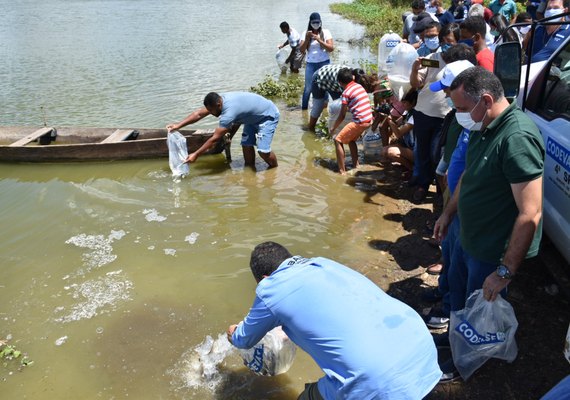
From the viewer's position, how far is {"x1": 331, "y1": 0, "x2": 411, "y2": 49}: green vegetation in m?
23.1

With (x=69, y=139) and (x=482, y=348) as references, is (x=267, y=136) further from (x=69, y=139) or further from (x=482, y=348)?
(x=482, y=348)

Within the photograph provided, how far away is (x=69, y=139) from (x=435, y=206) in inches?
282

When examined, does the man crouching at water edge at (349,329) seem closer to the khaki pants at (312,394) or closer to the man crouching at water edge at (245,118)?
the khaki pants at (312,394)

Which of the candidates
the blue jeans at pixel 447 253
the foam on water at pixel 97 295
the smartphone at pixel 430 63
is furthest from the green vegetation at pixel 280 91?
the blue jeans at pixel 447 253

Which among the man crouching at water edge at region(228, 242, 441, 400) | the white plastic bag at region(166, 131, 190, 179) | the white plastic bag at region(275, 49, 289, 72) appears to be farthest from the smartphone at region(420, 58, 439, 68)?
the white plastic bag at region(275, 49, 289, 72)

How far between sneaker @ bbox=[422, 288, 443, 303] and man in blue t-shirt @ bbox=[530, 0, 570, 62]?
263 centimetres

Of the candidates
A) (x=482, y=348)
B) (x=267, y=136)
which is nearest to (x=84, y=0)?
(x=267, y=136)

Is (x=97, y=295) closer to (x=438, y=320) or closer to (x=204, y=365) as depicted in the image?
(x=204, y=365)

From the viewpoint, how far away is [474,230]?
298 centimetres

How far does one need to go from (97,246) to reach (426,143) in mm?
4261

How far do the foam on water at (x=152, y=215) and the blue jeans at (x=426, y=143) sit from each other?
3498 mm

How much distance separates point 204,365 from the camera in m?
3.88

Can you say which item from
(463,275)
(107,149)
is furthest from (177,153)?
(463,275)

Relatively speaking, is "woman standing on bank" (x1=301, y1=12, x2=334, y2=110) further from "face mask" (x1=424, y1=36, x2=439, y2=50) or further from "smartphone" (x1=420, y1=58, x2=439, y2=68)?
"smartphone" (x1=420, y1=58, x2=439, y2=68)
